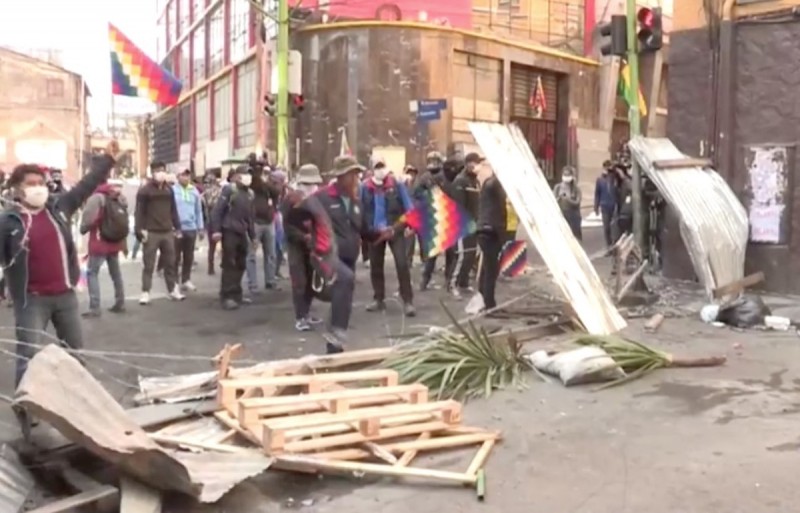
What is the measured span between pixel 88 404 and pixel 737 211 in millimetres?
9172

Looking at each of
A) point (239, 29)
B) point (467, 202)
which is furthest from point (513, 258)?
point (239, 29)

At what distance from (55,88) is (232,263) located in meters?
52.1

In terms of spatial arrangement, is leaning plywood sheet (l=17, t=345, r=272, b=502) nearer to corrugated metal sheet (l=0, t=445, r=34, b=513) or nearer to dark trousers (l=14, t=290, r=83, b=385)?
corrugated metal sheet (l=0, t=445, r=34, b=513)

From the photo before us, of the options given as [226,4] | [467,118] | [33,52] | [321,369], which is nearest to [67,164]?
[33,52]

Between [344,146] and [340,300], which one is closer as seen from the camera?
[340,300]

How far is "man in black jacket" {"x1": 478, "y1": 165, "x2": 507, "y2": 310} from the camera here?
34.6 ft

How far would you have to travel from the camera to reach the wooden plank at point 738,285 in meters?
11.1

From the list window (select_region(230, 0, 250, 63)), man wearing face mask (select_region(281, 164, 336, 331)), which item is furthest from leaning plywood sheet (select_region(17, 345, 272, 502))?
window (select_region(230, 0, 250, 63))

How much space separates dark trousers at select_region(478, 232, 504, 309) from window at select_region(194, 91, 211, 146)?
97.9ft

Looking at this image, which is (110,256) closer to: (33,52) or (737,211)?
(737,211)

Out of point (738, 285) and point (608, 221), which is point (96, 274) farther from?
point (608, 221)

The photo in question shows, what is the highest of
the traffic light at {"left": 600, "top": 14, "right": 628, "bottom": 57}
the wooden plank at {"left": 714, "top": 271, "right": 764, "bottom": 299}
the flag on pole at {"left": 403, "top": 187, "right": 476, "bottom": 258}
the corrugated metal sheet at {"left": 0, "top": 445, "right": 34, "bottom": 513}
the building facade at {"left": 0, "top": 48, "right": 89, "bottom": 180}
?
the building facade at {"left": 0, "top": 48, "right": 89, "bottom": 180}

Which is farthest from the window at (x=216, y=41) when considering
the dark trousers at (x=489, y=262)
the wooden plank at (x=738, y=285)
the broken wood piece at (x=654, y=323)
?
the broken wood piece at (x=654, y=323)

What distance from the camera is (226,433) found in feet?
18.5
